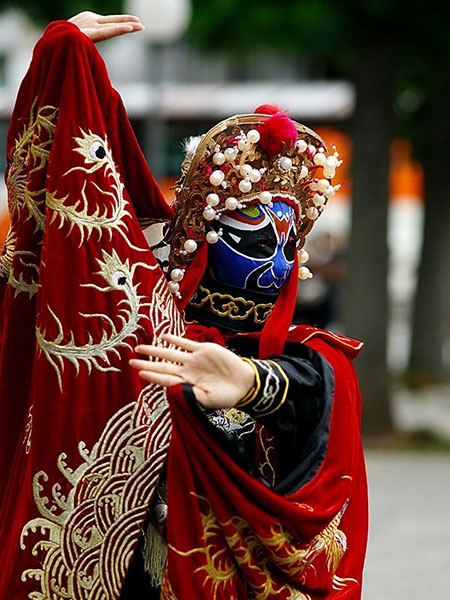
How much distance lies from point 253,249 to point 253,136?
27 cm

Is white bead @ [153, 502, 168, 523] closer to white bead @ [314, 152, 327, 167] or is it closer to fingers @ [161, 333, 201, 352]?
fingers @ [161, 333, 201, 352]

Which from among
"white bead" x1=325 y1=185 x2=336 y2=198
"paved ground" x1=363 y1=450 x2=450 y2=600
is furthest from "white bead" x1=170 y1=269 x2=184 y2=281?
"paved ground" x1=363 y1=450 x2=450 y2=600

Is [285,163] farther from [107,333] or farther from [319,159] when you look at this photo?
[107,333]

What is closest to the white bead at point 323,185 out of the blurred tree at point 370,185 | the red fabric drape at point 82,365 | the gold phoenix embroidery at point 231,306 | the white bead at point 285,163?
the white bead at point 285,163

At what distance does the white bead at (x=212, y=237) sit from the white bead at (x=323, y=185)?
31 cm

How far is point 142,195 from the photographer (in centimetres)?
265

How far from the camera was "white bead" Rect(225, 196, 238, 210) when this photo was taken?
106 inches

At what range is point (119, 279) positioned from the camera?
252 cm

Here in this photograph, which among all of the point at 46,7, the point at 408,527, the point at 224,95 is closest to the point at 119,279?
the point at 408,527

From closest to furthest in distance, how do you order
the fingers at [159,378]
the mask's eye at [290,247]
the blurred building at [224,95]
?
1. the fingers at [159,378]
2. the mask's eye at [290,247]
3. the blurred building at [224,95]

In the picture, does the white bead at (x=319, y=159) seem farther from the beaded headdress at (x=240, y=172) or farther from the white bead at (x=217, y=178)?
the white bead at (x=217, y=178)

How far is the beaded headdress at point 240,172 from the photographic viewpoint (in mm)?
2709

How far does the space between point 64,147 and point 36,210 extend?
0.60 ft

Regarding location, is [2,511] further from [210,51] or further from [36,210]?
[210,51]
